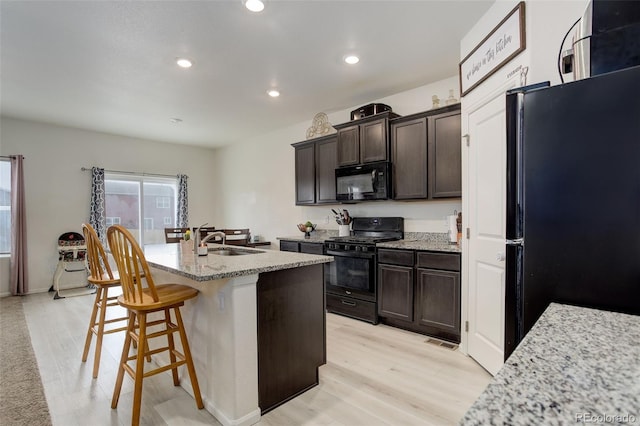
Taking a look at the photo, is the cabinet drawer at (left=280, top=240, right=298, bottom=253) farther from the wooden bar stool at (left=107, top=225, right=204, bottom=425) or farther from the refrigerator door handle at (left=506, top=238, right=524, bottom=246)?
the refrigerator door handle at (left=506, top=238, right=524, bottom=246)

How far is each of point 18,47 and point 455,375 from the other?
4545mm

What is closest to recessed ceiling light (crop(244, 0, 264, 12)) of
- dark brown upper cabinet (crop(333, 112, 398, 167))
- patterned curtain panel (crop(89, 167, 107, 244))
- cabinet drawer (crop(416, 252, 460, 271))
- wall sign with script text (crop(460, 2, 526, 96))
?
wall sign with script text (crop(460, 2, 526, 96))

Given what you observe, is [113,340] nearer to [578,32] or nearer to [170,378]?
[170,378]

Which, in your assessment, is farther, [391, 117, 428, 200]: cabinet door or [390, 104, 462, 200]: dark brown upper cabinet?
[391, 117, 428, 200]: cabinet door

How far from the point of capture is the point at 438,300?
2.96 meters

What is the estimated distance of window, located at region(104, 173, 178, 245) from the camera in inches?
227

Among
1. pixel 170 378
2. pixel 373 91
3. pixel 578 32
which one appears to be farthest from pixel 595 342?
pixel 373 91

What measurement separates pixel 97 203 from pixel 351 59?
4875mm

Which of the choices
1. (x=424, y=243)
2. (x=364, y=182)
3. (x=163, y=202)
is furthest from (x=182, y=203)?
(x=424, y=243)

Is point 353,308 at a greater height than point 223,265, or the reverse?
point 223,265

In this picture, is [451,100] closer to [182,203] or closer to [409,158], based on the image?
[409,158]

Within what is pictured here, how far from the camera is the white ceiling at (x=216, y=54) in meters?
2.35

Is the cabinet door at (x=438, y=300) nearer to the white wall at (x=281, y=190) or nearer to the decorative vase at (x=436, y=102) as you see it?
the white wall at (x=281, y=190)

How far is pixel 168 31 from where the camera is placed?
2.57m
